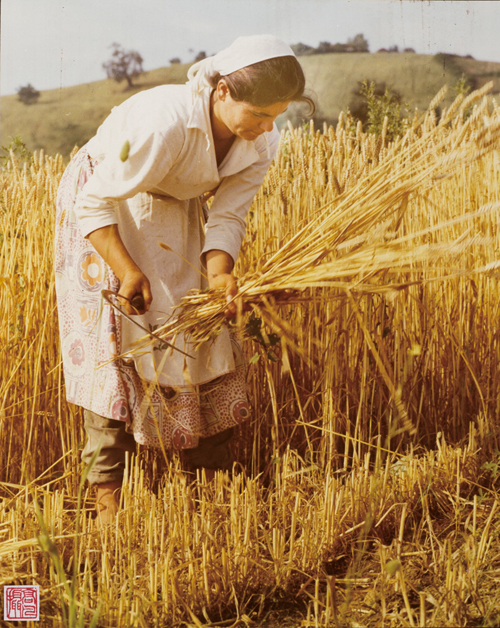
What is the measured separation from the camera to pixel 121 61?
89.0 inches

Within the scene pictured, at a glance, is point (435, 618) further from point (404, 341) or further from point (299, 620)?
point (404, 341)

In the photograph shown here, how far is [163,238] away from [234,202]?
0.23 metres

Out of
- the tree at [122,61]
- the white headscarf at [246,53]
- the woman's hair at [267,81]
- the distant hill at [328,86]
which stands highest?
the distant hill at [328,86]

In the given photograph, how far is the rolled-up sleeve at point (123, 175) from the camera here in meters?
1.32

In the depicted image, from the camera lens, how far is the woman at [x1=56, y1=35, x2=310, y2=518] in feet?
4.37

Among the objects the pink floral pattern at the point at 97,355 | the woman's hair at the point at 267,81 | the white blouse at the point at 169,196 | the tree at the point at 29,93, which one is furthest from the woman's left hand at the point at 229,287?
the tree at the point at 29,93

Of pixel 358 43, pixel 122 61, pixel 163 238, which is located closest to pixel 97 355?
pixel 163 238

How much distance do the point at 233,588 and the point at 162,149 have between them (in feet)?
3.19

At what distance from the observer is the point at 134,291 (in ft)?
4.36

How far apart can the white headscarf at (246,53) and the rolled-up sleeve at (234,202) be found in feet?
0.96

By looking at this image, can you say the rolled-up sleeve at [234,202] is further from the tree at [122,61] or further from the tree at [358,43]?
the tree at [358,43]

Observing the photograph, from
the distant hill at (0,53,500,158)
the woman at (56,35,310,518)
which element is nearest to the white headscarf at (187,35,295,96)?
the woman at (56,35,310,518)

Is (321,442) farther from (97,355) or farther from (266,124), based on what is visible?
(266,124)

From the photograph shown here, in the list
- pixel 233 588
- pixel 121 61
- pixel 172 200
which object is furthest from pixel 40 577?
pixel 121 61
